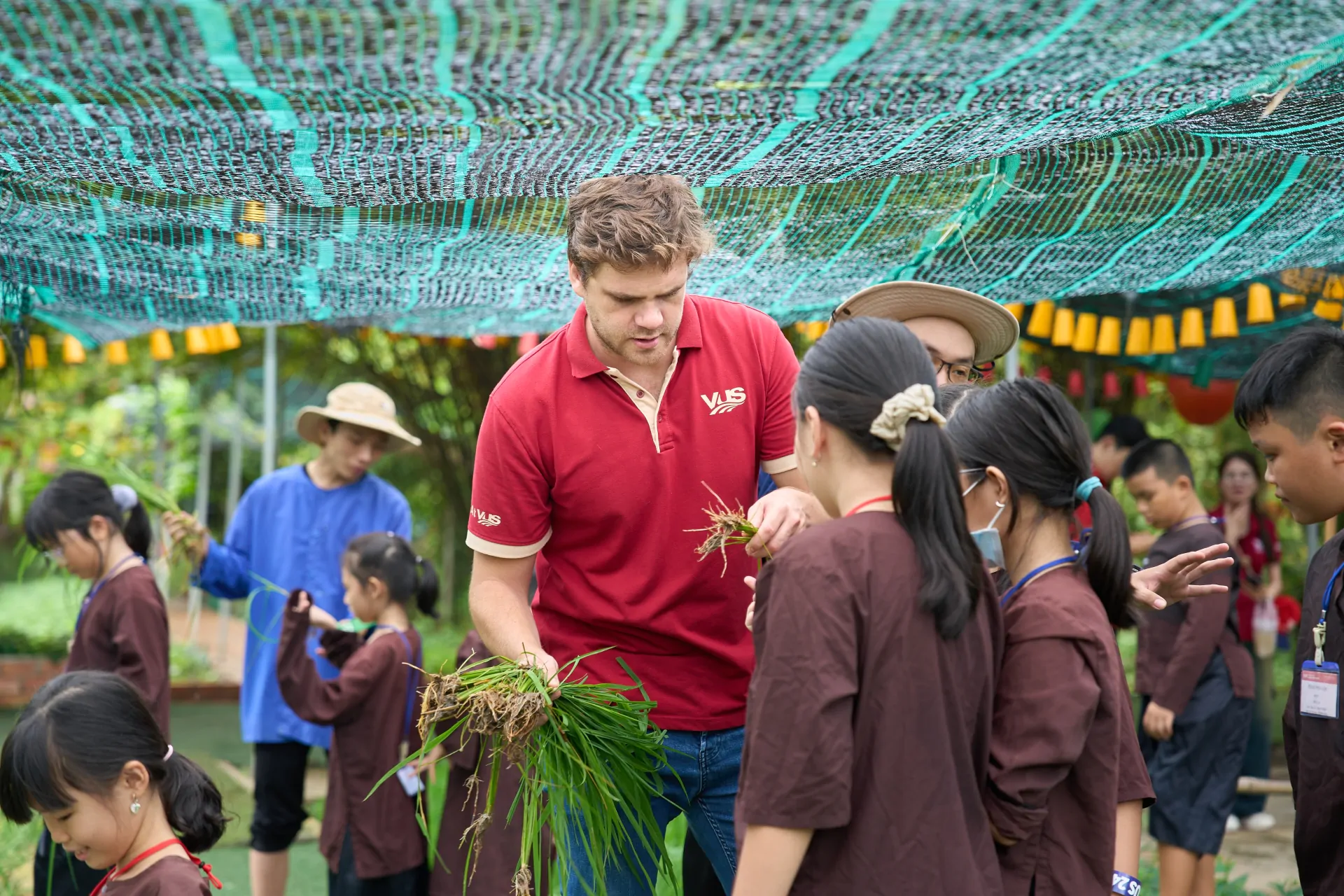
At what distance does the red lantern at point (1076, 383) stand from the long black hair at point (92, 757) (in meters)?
6.13

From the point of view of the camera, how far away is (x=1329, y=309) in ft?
16.0

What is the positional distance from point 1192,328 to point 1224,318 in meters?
0.28

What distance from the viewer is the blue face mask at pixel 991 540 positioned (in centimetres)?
229

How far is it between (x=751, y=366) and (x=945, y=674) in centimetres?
105

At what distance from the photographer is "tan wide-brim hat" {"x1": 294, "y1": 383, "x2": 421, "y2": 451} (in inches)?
199

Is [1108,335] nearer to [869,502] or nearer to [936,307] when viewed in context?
[936,307]

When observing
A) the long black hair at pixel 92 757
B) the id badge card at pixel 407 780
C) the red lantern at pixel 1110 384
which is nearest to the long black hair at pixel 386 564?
the id badge card at pixel 407 780

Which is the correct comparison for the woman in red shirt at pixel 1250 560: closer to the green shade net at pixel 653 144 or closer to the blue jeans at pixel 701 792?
the green shade net at pixel 653 144

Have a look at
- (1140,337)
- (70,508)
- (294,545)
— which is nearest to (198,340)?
(294,545)

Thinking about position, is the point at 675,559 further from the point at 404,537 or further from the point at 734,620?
the point at 404,537

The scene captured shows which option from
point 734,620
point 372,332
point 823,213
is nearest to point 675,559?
point 734,620

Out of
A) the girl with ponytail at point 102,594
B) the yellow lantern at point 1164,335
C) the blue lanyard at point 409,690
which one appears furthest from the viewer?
the yellow lantern at point 1164,335

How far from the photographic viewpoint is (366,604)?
453 centimetres

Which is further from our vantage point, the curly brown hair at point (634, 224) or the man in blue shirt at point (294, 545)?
the man in blue shirt at point (294, 545)
